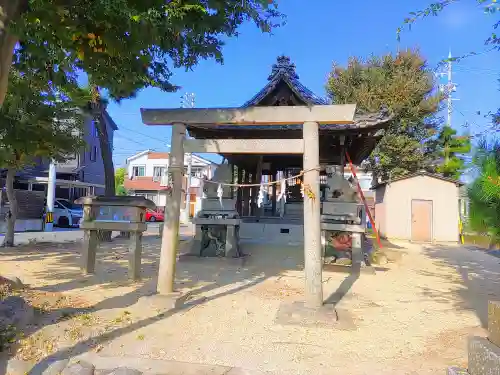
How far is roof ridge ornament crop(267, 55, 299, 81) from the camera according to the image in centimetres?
1167

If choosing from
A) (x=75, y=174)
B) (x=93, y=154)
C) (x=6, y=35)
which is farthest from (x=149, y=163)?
(x=6, y=35)

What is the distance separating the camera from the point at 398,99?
72.2 ft

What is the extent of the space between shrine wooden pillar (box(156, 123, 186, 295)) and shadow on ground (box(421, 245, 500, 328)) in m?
4.90

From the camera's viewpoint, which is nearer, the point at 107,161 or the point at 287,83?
the point at 287,83

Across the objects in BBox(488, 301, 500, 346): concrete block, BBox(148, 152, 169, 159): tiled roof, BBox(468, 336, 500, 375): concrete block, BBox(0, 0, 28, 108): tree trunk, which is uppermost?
BBox(148, 152, 169, 159): tiled roof

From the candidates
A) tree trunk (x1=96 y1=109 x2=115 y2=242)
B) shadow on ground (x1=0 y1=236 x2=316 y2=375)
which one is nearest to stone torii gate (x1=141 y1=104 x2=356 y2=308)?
shadow on ground (x1=0 y1=236 x2=316 y2=375)

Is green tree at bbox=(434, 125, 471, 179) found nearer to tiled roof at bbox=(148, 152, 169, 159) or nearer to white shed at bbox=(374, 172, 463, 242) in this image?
white shed at bbox=(374, 172, 463, 242)

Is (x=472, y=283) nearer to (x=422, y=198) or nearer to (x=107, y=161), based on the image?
(x=422, y=198)

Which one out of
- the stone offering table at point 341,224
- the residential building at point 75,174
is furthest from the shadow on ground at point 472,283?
the residential building at point 75,174

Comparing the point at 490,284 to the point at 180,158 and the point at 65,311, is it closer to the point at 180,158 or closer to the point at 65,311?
the point at 180,158

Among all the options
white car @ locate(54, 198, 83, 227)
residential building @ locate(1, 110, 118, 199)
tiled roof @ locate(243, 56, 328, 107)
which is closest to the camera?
tiled roof @ locate(243, 56, 328, 107)

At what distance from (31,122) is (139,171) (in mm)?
38021

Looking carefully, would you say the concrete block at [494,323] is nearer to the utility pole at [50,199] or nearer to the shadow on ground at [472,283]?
the shadow on ground at [472,283]

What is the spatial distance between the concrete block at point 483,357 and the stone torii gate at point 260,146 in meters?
2.98
